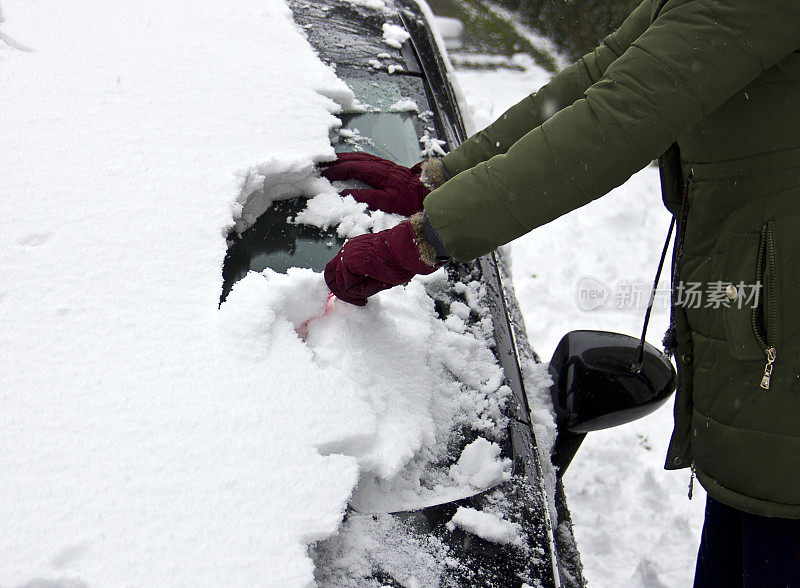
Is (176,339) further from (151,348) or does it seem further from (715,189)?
(715,189)

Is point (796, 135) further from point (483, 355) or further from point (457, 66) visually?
point (457, 66)

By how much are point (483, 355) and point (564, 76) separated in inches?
32.4

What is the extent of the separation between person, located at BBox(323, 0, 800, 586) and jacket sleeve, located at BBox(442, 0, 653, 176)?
0.04 m

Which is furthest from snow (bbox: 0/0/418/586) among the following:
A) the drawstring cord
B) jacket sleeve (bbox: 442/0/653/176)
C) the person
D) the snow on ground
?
the snow on ground

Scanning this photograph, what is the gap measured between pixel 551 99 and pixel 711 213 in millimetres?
593

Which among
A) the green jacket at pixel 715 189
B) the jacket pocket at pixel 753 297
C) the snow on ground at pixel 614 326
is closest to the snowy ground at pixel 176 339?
the green jacket at pixel 715 189

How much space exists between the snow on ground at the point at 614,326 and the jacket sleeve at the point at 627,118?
1999mm

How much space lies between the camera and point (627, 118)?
1.04 meters

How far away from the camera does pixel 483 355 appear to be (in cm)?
154

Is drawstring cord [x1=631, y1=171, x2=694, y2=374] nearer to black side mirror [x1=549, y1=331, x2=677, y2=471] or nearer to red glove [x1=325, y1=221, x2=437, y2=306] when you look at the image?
black side mirror [x1=549, y1=331, x2=677, y2=471]

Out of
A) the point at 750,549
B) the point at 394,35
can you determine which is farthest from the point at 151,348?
the point at 394,35

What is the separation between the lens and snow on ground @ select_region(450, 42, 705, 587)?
261 centimetres

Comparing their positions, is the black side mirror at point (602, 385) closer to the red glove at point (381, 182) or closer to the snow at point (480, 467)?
the snow at point (480, 467)

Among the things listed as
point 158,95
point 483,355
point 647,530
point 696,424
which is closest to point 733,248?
point 696,424
